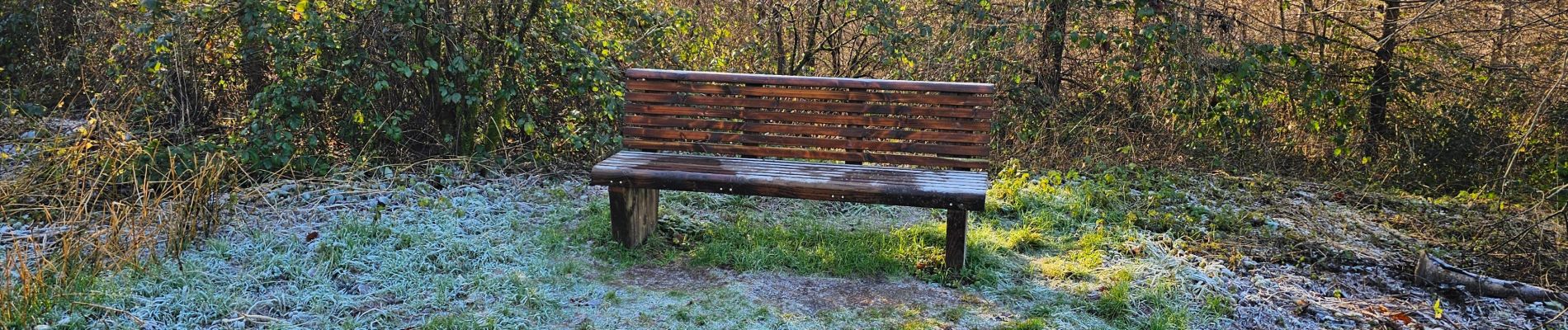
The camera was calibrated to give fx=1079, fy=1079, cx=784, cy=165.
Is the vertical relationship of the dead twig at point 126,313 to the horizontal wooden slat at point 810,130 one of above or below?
below

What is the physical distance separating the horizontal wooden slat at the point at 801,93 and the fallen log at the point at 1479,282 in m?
1.77

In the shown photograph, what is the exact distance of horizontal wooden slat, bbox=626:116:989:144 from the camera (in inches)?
173

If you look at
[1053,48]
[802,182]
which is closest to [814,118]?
[802,182]

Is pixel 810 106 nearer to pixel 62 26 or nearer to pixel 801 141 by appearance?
pixel 801 141

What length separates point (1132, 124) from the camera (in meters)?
6.61

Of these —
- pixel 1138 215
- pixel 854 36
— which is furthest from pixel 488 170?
pixel 1138 215

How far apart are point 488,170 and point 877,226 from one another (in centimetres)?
213

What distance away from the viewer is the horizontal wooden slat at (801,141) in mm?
4402

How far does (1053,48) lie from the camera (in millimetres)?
6688

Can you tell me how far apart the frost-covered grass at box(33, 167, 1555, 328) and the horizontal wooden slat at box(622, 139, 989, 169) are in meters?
0.33

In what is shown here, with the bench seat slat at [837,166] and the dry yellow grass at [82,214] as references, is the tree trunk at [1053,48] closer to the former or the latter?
the bench seat slat at [837,166]

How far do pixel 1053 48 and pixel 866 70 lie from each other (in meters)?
1.21

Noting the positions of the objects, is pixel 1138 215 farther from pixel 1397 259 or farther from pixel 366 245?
pixel 366 245

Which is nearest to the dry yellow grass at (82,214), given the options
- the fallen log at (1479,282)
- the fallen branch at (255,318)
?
the fallen branch at (255,318)
